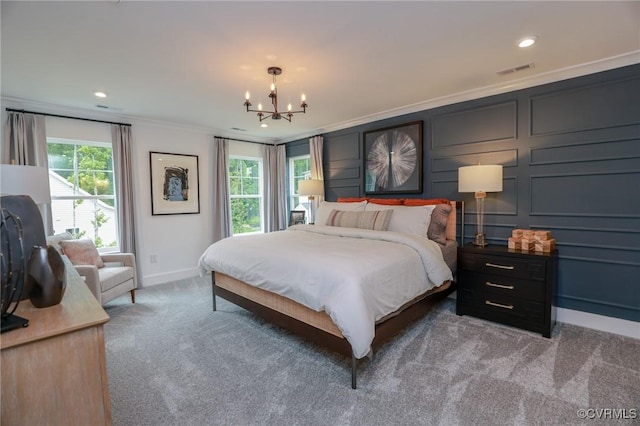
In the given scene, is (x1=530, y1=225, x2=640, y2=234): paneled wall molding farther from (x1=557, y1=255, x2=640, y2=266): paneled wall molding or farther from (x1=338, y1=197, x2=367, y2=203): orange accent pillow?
(x1=338, y1=197, x2=367, y2=203): orange accent pillow

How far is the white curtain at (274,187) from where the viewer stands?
228 inches

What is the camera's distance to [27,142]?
3.43m

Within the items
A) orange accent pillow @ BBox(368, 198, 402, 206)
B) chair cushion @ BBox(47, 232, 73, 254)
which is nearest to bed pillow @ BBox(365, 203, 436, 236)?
orange accent pillow @ BBox(368, 198, 402, 206)

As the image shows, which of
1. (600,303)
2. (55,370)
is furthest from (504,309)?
(55,370)

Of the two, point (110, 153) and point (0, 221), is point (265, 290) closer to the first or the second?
point (0, 221)

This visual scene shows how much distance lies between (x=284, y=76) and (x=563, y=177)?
9.63 ft

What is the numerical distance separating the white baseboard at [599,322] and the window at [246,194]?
4.68 m

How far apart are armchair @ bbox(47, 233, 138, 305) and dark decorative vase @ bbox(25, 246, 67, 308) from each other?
213cm

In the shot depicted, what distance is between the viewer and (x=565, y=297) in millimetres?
2949

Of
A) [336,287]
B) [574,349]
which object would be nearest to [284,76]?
[336,287]

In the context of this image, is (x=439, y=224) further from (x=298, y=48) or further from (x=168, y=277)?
(x=168, y=277)

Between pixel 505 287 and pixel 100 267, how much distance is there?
442 centimetres

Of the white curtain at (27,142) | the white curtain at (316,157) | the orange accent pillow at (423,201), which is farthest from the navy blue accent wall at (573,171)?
the white curtain at (27,142)

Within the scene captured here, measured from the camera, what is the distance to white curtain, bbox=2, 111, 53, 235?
Result: 3334 millimetres
